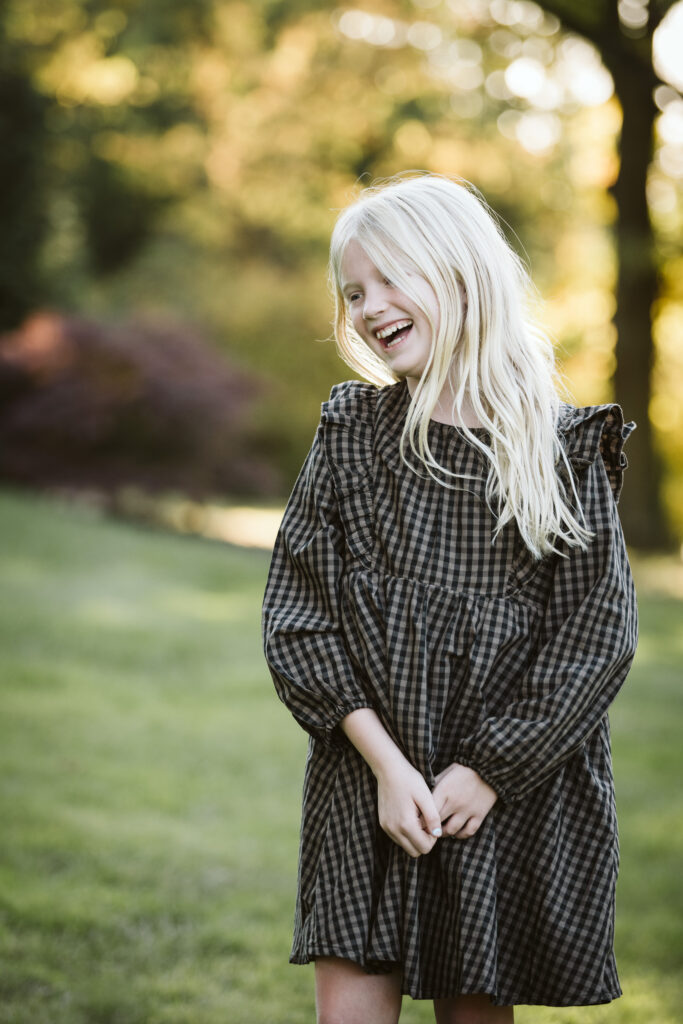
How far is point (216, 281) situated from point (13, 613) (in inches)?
396

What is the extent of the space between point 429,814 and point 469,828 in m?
0.07

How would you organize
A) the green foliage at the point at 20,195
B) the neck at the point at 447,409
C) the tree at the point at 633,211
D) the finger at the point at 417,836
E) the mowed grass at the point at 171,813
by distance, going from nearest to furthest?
the finger at the point at 417,836
the neck at the point at 447,409
the mowed grass at the point at 171,813
the tree at the point at 633,211
the green foliage at the point at 20,195

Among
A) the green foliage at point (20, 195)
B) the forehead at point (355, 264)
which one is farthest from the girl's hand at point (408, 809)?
the green foliage at point (20, 195)

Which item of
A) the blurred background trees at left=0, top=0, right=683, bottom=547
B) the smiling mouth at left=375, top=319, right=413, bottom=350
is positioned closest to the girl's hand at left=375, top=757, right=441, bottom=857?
the smiling mouth at left=375, top=319, right=413, bottom=350

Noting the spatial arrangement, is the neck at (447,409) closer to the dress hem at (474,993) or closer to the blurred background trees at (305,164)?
the dress hem at (474,993)

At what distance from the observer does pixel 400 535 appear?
1556mm

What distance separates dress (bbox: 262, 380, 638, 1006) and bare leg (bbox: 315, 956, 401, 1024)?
0.03m

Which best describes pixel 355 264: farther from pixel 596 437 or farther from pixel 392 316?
pixel 596 437

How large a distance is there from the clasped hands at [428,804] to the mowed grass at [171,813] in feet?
3.56

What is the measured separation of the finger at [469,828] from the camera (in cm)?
142

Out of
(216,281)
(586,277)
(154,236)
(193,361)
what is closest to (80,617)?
(193,361)

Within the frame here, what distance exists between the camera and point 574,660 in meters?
1.45

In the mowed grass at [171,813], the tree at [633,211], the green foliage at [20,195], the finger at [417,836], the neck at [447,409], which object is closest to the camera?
the finger at [417,836]

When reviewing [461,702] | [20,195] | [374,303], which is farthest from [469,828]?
[20,195]
